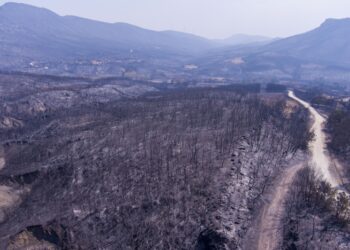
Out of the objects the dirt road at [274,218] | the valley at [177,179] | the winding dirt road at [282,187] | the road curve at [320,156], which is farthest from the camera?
the road curve at [320,156]

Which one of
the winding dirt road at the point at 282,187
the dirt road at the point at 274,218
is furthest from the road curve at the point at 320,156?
the dirt road at the point at 274,218

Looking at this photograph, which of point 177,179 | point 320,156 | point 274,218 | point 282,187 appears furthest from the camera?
point 320,156

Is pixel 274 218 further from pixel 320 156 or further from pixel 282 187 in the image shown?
pixel 320 156

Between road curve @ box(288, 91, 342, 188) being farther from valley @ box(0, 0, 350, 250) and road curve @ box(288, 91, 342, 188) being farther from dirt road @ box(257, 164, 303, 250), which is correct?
dirt road @ box(257, 164, 303, 250)

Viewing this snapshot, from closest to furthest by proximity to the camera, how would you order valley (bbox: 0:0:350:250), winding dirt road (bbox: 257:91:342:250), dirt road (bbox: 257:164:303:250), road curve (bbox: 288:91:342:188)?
1. dirt road (bbox: 257:164:303:250)
2. winding dirt road (bbox: 257:91:342:250)
3. valley (bbox: 0:0:350:250)
4. road curve (bbox: 288:91:342:188)

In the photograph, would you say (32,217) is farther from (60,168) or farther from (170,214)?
(170,214)

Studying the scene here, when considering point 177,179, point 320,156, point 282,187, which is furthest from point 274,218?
point 320,156

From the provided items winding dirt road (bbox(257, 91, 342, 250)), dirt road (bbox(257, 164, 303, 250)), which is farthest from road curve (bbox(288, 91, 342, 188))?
dirt road (bbox(257, 164, 303, 250))

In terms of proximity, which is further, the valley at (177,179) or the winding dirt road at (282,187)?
the valley at (177,179)

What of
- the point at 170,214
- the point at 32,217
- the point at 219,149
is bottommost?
the point at 32,217

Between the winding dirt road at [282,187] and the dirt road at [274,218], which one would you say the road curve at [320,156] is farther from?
the dirt road at [274,218]

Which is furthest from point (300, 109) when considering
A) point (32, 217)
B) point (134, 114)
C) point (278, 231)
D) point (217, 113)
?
point (32, 217)
